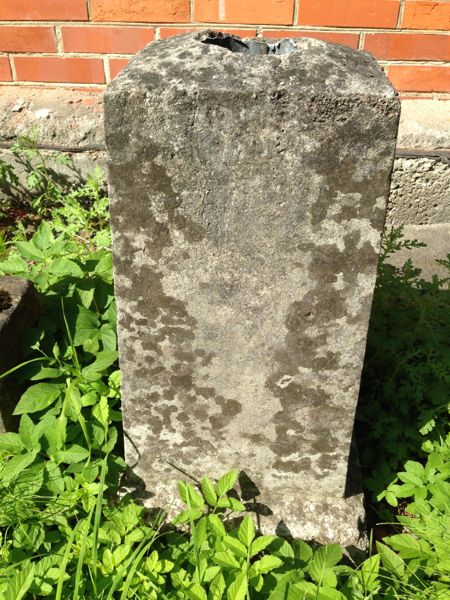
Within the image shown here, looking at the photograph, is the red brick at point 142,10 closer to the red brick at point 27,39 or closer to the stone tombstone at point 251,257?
the red brick at point 27,39

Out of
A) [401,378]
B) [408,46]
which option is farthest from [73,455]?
[408,46]

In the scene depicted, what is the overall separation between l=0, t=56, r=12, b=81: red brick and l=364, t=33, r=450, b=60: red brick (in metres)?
1.99

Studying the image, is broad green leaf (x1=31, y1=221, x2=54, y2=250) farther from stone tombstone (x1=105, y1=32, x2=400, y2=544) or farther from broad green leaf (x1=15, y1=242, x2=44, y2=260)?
stone tombstone (x1=105, y1=32, x2=400, y2=544)

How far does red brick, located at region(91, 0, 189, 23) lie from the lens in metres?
3.00

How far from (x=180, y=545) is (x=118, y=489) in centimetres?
27

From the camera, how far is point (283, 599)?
147 cm

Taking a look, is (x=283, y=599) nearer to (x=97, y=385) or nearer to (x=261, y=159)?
(x=97, y=385)

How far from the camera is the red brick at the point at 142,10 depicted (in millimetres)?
2996

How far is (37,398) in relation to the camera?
1.83 m

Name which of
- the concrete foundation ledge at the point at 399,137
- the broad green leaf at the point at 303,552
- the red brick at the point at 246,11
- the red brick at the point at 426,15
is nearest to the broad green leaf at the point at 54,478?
the broad green leaf at the point at 303,552

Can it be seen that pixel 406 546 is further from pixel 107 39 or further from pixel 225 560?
pixel 107 39

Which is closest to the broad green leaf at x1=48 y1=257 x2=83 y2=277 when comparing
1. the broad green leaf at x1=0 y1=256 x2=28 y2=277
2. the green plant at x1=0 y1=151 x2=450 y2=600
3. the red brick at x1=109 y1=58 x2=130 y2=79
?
the green plant at x1=0 y1=151 x2=450 y2=600

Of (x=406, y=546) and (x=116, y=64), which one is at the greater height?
(x=116, y=64)

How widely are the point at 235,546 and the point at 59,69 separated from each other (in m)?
2.78
